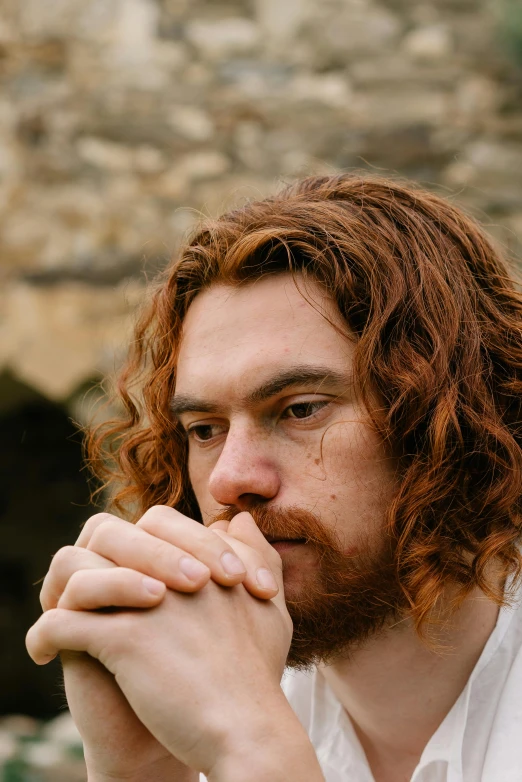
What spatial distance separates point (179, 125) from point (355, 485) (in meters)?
3.70

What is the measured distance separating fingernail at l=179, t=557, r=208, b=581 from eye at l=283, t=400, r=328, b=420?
0.59m

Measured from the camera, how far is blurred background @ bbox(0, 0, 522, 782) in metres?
5.09

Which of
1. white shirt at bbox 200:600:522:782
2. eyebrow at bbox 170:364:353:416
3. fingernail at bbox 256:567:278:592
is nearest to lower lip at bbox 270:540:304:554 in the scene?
fingernail at bbox 256:567:278:592

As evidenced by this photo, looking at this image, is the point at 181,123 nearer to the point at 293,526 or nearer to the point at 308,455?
the point at 308,455

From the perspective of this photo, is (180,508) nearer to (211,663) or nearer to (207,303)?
(207,303)

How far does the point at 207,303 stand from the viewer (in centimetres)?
234

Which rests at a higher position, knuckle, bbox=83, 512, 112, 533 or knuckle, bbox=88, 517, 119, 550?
knuckle, bbox=83, 512, 112, 533

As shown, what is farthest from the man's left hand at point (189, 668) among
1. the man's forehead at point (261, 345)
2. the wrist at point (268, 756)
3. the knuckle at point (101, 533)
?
the man's forehead at point (261, 345)

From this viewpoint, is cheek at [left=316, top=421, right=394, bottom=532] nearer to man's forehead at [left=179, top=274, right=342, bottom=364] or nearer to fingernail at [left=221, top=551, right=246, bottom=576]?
man's forehead at [left=179, top=274, right=342, bottom=364]

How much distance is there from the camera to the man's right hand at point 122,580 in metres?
1.54

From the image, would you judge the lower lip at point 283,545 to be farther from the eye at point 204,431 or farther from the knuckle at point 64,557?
the knuckle at point 64,557

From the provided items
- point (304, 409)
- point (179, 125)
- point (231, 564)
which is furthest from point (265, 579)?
point (179, 125)

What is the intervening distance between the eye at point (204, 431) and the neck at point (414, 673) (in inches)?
25.3

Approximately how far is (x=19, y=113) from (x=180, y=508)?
138 inches
